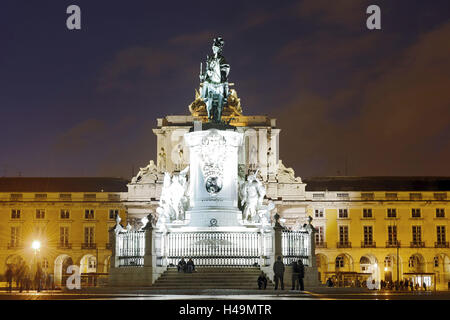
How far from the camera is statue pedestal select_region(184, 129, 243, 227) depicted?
3522 cm

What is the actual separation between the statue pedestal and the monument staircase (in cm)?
272

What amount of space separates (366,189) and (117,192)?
30194mm

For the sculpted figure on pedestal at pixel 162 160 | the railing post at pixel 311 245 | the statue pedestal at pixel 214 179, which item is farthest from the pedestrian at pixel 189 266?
the sculpted figure on pedestal at pixel 162 160

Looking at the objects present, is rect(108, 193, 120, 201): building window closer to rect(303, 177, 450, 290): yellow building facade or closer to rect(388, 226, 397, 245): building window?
rect(303, 177, 450, 290): yellow building facade

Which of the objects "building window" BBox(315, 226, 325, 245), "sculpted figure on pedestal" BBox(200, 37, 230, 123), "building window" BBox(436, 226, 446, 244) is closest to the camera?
"sculpted figure on pedestal" BBox(200, 37, 230, 123)

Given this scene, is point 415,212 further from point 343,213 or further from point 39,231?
point 39,231

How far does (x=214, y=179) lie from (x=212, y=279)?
517 cm

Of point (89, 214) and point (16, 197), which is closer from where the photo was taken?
point (16, 197)

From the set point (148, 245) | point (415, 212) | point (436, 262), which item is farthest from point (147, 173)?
point (148, 245)

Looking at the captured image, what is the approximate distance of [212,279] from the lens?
31922 millimetres

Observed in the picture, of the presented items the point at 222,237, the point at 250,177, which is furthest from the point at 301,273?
the point at 250,177

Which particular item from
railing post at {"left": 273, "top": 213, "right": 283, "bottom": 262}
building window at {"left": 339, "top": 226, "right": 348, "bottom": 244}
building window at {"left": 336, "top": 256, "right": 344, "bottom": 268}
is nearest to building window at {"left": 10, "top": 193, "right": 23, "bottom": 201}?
building window at {"left": 339, "top": 226, "right": 348, "bottom": 244}

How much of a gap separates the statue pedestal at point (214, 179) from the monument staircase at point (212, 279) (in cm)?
272

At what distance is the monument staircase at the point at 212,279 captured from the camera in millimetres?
31297
